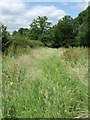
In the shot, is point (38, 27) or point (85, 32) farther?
point (38, 27)

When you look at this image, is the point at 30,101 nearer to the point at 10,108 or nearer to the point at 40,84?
the point at 10,108

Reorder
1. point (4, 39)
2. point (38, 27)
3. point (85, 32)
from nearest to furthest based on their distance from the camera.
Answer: point (4, 39)
point (85, 32)
point (38, 27)

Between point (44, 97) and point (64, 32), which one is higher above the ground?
point (64, 32)

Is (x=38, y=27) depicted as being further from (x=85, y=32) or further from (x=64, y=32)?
(x=85, y=32)

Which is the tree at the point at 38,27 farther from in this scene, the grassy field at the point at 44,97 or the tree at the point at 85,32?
the grassy field at the point at 44,97

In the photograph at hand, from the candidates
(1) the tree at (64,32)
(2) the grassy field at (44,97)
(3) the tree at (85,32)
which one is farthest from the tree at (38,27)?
(2) the grassy field at (44,97)

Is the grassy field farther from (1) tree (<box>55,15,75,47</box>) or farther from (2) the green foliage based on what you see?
(1) tree (<box>55,15,75,47</box>)

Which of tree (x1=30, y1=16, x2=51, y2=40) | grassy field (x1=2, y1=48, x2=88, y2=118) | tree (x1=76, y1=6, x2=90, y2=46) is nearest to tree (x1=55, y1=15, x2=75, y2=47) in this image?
tree (x1=30, y1=16, x2=51, y2=40)

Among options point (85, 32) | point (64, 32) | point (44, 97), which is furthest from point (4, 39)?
point (64, 32)

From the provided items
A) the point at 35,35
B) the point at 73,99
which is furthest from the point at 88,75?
the point at 35,35

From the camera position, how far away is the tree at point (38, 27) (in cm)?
5147

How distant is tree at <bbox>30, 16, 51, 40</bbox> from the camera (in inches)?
2026

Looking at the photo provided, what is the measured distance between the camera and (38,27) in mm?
53469

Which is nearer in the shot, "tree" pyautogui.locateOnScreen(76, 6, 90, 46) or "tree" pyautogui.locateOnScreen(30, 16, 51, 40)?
"tree" pyautogui.locateOnScreen(76, 6, 90, 46)
